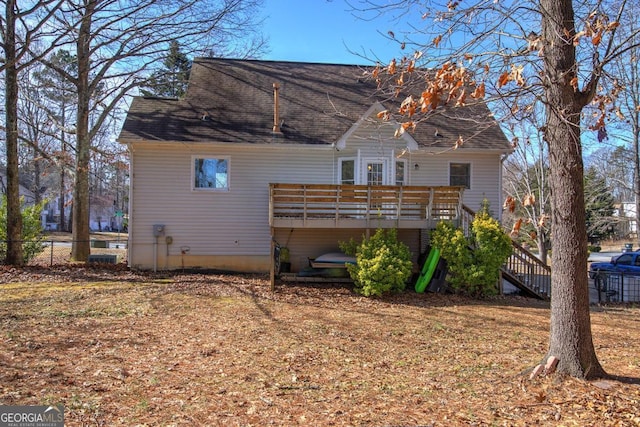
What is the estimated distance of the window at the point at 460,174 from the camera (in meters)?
13.8

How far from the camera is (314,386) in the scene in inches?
178

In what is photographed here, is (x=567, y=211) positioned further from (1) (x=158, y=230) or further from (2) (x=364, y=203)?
(1) (x=158, y=230)

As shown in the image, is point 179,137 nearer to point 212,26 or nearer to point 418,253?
point 212,26

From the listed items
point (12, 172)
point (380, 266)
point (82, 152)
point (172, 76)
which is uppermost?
point (172, 76)

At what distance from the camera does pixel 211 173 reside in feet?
43.2

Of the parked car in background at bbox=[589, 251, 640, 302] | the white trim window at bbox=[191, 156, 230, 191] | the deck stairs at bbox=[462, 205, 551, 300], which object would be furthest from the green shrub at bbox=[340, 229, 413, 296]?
the parked car in background at bbox=[589, 251, 640, 302]

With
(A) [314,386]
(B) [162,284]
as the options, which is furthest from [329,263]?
(A) [314,386]

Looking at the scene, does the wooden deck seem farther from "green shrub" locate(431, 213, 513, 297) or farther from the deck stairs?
→ the deck stairs

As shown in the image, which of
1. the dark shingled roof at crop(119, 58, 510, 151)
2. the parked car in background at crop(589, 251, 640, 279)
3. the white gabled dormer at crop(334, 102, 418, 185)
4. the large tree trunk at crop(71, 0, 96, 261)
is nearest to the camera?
the white gabled dormer at crop(334, 102, 418, 185)

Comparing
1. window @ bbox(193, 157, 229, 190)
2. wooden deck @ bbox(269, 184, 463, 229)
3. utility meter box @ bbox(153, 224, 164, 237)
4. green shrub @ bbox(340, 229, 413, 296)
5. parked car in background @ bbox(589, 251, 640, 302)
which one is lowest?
parked car in background @ bbox(589, 251, 640, 302)

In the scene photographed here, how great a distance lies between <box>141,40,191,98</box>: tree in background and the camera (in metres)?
16.0
